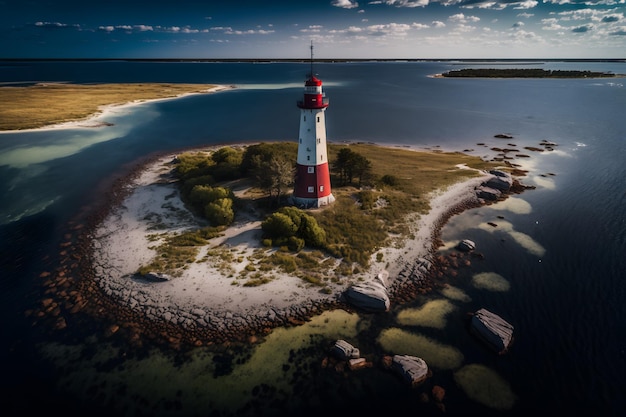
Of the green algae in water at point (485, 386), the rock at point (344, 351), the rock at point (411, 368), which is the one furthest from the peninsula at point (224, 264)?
the green algae in water at point (485, 386)

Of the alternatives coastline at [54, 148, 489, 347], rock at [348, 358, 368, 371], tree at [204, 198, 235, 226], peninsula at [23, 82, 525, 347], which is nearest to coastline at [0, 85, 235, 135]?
peninsula at [23, 82, 525, 347]

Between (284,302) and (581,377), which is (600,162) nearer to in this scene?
(581,377)

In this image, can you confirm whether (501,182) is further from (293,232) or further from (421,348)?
(421,348)

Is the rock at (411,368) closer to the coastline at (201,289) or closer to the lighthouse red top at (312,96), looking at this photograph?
the coastline at (201,289)

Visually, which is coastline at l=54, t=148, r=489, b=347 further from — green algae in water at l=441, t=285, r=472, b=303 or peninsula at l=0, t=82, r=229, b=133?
peninsula at l=0, t=82, r=229, b=133

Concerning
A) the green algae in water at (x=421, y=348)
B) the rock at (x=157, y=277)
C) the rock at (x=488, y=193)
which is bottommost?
the green algae in water at (x=421, y=348)

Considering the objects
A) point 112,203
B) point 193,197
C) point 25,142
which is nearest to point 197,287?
point 193,197
